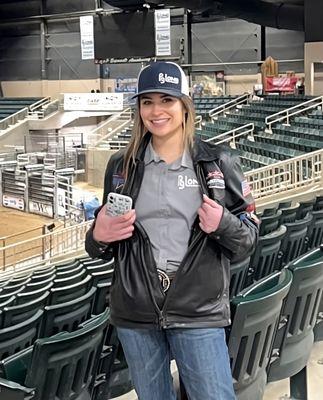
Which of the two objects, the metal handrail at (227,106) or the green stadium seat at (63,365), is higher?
the metal handrail at (227,106)

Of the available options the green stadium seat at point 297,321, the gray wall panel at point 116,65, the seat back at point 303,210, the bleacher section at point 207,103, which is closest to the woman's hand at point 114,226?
the green stadium seat at point 297,321

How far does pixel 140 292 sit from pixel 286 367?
1.18 meters

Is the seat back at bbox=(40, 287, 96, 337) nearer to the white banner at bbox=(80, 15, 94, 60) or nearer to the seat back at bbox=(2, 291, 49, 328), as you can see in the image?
the seat back at bbox=(2, 291, 49, 328)

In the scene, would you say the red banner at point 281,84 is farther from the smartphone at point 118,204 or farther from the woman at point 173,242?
the smartphone at point 118,204

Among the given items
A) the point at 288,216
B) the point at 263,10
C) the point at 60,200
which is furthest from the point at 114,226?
the point at 263,10

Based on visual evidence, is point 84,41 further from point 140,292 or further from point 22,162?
point 140,292

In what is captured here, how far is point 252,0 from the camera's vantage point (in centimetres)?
2397

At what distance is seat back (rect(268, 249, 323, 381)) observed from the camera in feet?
8.96

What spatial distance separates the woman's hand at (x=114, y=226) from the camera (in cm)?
200

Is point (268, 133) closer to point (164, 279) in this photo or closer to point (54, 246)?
point (54, 246)

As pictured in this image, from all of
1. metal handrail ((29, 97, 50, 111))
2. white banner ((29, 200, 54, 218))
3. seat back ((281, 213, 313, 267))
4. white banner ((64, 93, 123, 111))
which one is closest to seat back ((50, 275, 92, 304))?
seat back ((281, 213, 313, 267))

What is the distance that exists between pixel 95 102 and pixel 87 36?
3.61 meters

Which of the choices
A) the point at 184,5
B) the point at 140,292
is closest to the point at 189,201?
the point at 140,292

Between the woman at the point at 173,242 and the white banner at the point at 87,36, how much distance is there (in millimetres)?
25424
